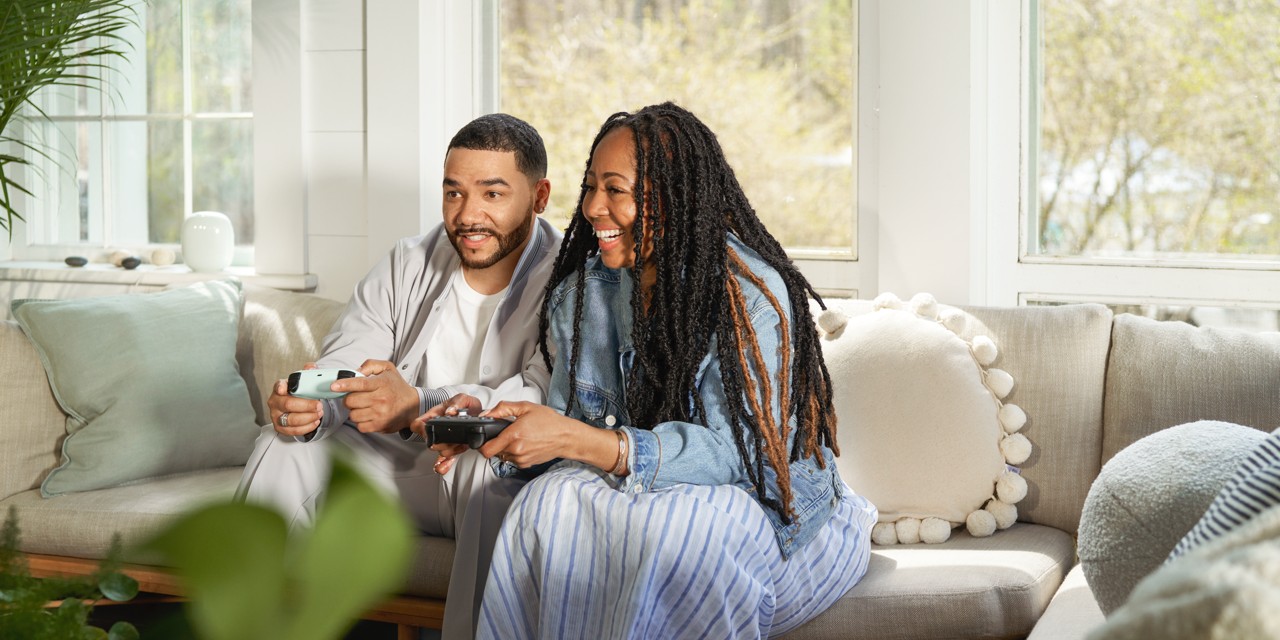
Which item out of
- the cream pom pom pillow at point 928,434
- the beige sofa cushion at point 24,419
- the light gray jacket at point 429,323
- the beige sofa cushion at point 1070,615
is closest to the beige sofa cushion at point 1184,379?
the cream pom pom pillow at point 928,434

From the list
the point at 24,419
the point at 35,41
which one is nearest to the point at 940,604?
the point at 24,419

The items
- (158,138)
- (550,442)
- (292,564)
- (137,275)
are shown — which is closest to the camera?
(292,564)

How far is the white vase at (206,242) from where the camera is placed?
320cm

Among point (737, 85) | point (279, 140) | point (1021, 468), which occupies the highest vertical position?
point (737, 85)

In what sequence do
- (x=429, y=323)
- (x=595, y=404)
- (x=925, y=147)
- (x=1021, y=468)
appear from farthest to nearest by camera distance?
(x=925, y=147) → (x=429, y=323) → (x=1021, y=468) → (x=595, y=404)

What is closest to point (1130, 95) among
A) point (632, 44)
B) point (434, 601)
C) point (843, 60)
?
point (843, 60)

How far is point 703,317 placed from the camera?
1.87m

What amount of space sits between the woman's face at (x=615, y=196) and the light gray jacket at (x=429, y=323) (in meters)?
0.39

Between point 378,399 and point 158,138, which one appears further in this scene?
point 158,138

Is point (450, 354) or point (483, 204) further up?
point (483, 204)

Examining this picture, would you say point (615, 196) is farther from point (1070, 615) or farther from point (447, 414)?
point (1070, 615)

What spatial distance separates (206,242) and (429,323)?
1166mm

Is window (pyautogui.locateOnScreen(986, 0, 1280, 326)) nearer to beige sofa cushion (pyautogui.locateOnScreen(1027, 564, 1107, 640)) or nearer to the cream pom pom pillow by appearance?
the cream pom pom pillow

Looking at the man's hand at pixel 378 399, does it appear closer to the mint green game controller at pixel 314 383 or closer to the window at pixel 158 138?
the mint green game controller at pixel 314 383
